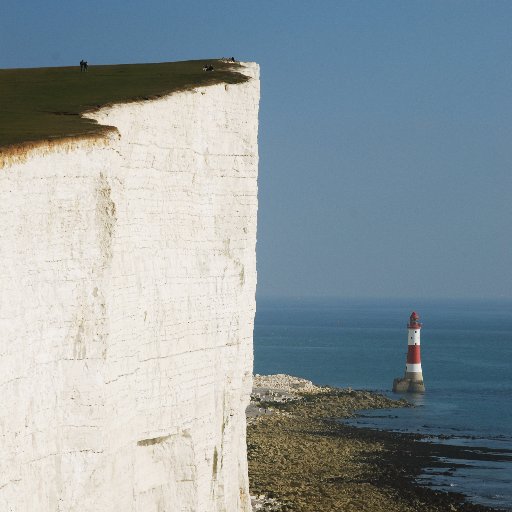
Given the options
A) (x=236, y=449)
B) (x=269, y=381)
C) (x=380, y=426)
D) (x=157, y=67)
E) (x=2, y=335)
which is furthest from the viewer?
(x=269, y=381)

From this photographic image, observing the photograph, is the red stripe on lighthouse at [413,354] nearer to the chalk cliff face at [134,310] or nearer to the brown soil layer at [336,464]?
the brown soil layer at [336,464]

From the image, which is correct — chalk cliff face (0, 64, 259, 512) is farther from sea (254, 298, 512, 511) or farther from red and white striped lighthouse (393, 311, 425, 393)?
red and white striped lighthouse (393, 311, 425, 393)

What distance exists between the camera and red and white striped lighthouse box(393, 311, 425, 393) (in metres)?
64.8

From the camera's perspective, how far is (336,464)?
1463 inches

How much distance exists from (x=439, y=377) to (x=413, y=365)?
19.3 metres

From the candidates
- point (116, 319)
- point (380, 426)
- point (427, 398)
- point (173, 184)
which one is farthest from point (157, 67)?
point (427, 398)

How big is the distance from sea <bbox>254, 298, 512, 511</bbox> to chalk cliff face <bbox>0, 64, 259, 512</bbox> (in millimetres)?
15924

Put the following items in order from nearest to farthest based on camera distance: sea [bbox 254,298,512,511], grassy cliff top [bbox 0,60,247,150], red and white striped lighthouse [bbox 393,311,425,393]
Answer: grassy cliff top [bbox 0,60,247,150]
sea [bbox 254,298,512,511]
red and white striped lighthouse [bbox 393,311,425,393]

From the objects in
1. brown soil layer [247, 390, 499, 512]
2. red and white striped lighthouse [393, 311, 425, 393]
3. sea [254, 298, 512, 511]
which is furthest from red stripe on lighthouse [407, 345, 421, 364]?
brown soil layer [247, 390, 499, 512]

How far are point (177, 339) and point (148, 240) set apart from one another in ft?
5.78

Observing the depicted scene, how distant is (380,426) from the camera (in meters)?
50.4

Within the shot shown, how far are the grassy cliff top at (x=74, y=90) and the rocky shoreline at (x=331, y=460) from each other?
33.4 feet

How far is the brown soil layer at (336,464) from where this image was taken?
100 feet

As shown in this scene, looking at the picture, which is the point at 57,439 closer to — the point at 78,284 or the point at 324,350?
the point at 78,284
